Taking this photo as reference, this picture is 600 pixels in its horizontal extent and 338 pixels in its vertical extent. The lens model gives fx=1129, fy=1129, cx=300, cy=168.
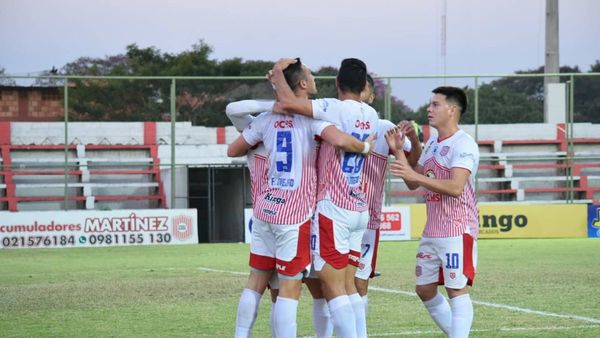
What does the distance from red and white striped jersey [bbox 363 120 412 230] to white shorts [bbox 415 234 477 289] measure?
0.54m

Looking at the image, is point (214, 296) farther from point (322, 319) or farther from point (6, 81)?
point (6, 81)

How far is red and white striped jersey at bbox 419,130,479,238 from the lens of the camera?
8.99 metres

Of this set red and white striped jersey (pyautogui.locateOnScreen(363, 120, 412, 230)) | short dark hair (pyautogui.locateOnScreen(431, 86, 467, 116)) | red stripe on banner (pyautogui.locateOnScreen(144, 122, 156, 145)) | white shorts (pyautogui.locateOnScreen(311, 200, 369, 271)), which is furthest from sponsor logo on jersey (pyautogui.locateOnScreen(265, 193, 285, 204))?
red stripe on banner (pyautogui.locateOnScreen(144, 122, 156, 145))

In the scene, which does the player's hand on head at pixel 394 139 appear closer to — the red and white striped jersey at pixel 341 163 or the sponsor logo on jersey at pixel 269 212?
the red and white striped jersey at pixel 341 163

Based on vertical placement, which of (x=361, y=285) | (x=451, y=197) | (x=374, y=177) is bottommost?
(x=361, y=285)

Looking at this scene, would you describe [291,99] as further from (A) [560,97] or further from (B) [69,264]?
(A) [560,97]

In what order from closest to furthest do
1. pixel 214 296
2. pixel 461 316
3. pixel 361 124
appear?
pixel 361 124
pixel 461 316
pixel 214 296

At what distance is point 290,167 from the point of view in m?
8.30

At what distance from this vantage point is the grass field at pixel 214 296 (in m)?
11.0

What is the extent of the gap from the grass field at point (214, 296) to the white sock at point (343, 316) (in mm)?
2152

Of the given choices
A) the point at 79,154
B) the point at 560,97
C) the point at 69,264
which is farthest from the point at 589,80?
the point at 69,264

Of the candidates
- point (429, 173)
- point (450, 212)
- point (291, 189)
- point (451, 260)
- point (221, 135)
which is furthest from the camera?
point (221, 135)

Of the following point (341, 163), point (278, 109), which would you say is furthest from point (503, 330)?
point (278, 109)

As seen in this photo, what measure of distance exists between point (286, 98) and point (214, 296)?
6.54 meters
